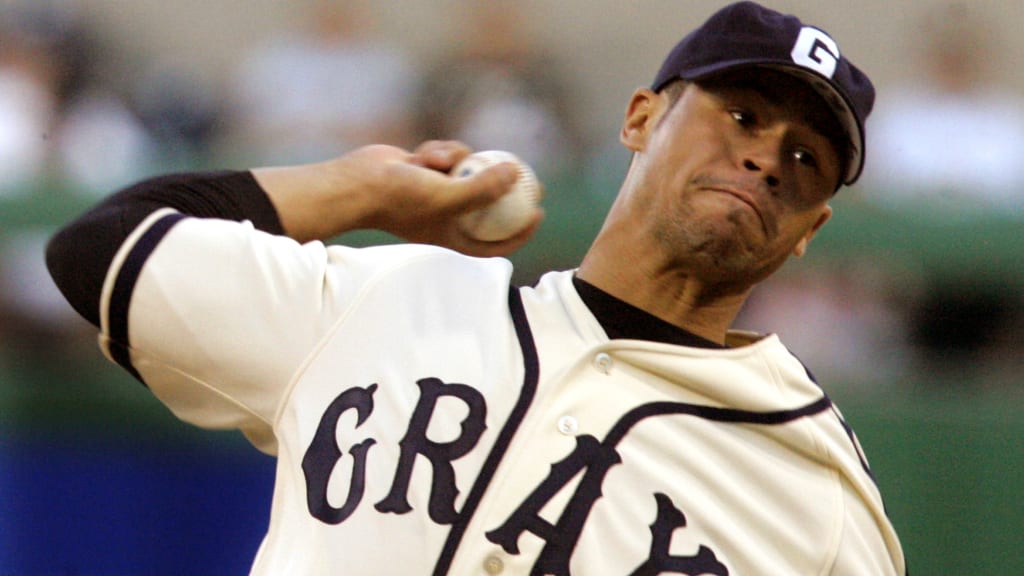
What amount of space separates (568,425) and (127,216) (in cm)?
61

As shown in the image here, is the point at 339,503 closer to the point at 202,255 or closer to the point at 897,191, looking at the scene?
the point at 202,255

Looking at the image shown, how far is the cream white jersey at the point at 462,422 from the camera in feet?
5.43

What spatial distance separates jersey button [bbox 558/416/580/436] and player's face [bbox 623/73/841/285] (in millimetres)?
333

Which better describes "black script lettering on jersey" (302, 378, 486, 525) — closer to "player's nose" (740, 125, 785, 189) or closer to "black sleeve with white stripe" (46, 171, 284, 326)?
"black sleeve with white stripe" (46, 171, 284, 326)

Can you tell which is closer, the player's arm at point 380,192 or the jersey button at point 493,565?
the jersey button at point 493,565

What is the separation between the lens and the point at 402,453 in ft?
5.50

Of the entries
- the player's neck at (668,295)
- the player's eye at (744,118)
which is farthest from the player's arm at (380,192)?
the player's eye at (744,118)

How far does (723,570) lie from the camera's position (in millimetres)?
1693

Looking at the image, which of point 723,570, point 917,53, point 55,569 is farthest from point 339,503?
point 917,53

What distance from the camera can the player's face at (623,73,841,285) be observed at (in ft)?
6.25

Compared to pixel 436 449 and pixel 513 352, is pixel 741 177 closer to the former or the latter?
pixel 513 352

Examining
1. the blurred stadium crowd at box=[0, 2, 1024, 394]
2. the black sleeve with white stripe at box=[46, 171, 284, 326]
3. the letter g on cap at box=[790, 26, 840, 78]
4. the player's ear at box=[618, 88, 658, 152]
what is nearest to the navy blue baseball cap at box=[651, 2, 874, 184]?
the letter g on cap at box=[790, 26, 840, 78]

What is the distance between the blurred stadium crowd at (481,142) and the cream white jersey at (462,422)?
201 centimetres

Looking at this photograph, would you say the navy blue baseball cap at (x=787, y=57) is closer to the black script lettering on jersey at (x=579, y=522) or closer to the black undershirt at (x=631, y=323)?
the black undershirt at (x=631, y=323)
